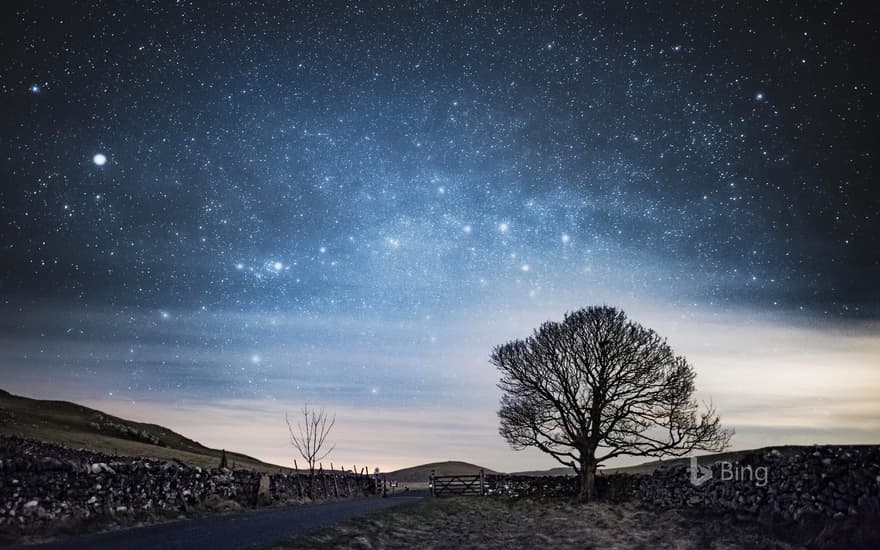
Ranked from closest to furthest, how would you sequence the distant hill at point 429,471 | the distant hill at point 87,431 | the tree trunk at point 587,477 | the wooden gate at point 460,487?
the tree trunk at point 587,477 → the wooden gate at point 460,487 → the distant hill at point 87,431 → the distant hill at point 429,471

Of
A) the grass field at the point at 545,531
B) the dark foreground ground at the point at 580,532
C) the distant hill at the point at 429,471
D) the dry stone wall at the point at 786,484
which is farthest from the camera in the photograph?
the distant hill at the point at 429,471

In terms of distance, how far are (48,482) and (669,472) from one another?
27.4m

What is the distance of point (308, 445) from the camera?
213 ft

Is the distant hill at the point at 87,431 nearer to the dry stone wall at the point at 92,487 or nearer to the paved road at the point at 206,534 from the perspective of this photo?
the dry stone wall at the point at 92,487

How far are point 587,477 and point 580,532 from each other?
15637 millimetres

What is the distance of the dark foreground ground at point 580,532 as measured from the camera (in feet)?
58.1

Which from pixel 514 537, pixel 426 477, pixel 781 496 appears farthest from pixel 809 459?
pixel 426 477

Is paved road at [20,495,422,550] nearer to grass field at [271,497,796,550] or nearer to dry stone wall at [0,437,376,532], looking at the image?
grass field at [271,497,796,550]

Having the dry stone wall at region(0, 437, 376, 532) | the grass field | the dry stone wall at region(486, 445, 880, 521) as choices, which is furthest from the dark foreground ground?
the dry stone wall at region(0, 437, 376, 532)

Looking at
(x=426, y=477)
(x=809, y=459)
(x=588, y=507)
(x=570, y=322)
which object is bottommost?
(x=426, y=477)

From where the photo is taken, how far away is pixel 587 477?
37250 millimetres

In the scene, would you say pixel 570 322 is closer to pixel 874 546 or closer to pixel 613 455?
pixel 613 455

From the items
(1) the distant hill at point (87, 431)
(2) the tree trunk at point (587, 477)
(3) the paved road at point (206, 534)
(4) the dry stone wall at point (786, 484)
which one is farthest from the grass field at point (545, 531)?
(1) the distant hill at point (87, 431)

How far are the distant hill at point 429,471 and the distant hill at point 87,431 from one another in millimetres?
35843
